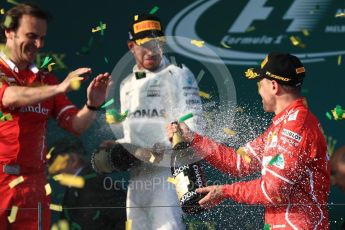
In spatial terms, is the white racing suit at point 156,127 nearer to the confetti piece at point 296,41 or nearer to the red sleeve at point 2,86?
the red sleeve at point 2,86

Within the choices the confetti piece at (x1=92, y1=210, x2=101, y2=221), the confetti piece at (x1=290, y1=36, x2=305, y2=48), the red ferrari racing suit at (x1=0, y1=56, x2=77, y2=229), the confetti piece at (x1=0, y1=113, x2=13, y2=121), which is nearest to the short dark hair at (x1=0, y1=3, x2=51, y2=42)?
the red ferrari racing suit at (x1=0, y1=56, x2=77, y2=229)

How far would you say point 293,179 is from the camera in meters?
4.18

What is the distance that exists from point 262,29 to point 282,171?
2455mm

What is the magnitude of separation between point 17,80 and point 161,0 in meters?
2.03

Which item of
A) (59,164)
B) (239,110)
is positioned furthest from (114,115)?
(239,110)

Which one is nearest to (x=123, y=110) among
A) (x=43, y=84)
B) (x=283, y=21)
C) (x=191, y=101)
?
(x=191, y=101)

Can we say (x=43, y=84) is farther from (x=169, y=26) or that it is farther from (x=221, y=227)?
(x=169, y=26)

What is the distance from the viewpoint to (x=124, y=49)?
6453mm

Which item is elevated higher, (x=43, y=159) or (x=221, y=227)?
(x=43, y=159)

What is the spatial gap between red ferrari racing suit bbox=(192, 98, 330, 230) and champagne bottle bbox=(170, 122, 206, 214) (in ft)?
0.93

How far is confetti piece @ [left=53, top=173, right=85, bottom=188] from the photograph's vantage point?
5656 millimetres

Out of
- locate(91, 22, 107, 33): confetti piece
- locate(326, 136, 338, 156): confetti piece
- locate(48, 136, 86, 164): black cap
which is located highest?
locate(91, 22, 107, 33): confetti piece

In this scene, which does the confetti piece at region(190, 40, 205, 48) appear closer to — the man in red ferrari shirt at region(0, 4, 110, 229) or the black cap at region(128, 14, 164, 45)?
the black cap at region(128, 14, 164, 45)

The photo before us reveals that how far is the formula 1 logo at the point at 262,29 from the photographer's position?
21.2 ft
